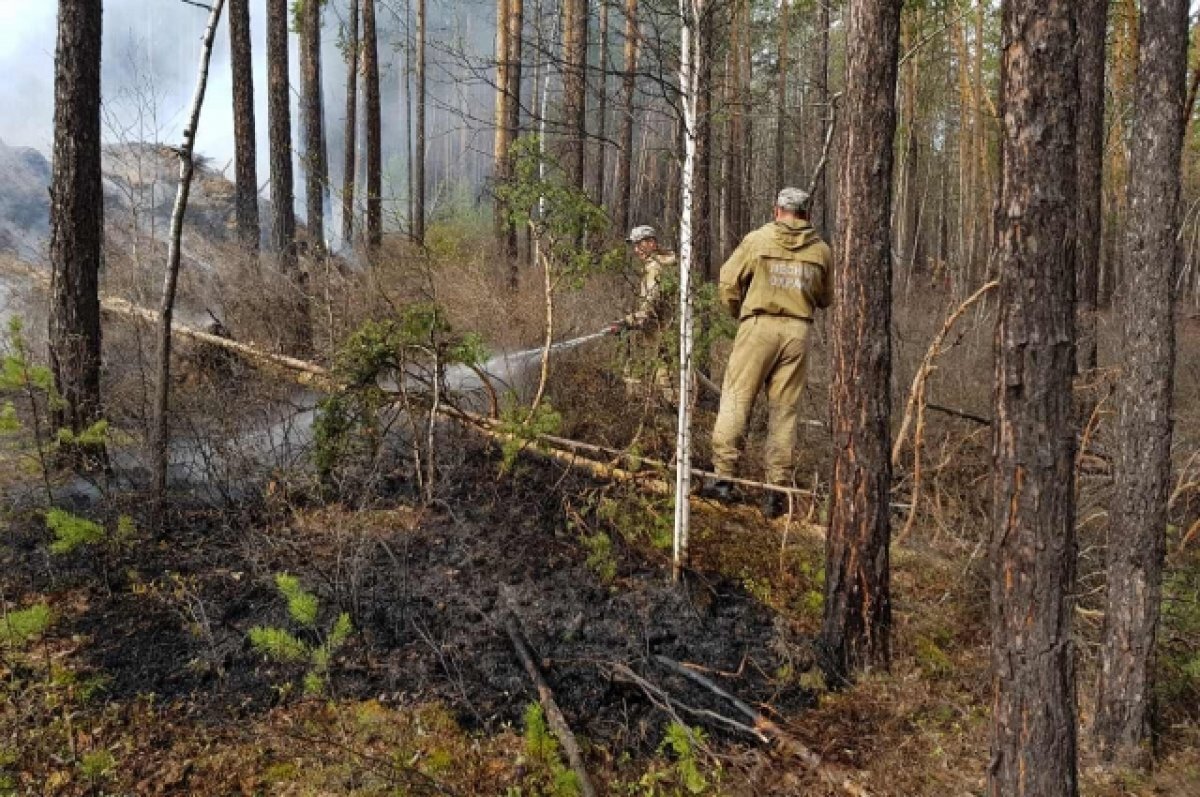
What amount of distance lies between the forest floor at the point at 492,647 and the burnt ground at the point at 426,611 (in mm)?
14

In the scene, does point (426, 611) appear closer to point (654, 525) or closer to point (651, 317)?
point (654, 525)

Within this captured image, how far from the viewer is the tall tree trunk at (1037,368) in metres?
1.99

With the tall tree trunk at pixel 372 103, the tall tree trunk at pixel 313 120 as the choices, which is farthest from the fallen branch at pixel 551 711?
the tall tree trunk at pixel 372 103

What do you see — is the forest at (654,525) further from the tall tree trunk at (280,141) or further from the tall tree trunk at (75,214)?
the tall tree trunk at (280,141)

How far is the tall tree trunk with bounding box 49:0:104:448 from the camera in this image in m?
5.42

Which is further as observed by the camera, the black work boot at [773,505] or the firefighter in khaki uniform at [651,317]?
the black work boot at [773,505]

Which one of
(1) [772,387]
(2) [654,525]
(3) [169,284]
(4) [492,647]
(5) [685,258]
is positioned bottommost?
(4) [492,647]

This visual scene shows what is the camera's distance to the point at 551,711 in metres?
3.19

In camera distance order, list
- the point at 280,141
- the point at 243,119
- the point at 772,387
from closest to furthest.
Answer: the point at 772,387 → the point at 280,141 → the point at 243,119

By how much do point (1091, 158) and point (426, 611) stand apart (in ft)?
26.8

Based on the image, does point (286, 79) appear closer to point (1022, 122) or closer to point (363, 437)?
point (363, 437)

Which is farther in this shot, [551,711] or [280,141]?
[280,141]

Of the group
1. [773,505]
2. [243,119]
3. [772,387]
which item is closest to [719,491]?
[773,505]

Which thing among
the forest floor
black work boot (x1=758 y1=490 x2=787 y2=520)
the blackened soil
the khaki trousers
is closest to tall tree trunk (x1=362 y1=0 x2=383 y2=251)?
the forest floor
